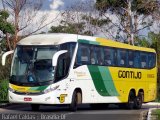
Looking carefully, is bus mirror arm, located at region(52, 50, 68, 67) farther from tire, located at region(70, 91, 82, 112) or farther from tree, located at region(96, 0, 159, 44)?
tree, located at region(96, 0, 159, 44)

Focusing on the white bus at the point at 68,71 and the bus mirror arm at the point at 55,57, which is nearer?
the bus mirror arm at the point at 55,57

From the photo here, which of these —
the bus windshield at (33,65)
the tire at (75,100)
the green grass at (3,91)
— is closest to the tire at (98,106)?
the tire at (75,100)

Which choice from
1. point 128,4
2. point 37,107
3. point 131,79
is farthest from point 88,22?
point 37,107

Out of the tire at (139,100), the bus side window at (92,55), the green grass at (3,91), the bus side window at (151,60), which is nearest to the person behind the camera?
the bus side window at (92,55)

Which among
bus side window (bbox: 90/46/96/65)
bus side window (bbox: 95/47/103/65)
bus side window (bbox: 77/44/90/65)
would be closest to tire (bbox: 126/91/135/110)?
bus side window (bbox: 95/47/103/65)

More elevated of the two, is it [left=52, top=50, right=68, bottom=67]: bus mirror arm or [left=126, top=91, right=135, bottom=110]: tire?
[left=52, top=50, right=68, bottom=67]: bus mirror arm

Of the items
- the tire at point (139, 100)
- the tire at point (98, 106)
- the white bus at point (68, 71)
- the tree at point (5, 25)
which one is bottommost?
the tire at point (98, 106)

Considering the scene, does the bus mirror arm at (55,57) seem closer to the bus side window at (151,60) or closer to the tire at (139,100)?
the tire at (139,100)

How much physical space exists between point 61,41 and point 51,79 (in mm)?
1749

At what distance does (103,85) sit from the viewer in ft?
84.2

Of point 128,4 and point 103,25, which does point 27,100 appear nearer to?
point 128,4

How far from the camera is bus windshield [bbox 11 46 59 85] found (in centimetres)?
2242

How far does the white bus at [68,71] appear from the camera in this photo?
22.4 meters

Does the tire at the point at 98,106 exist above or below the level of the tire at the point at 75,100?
below
